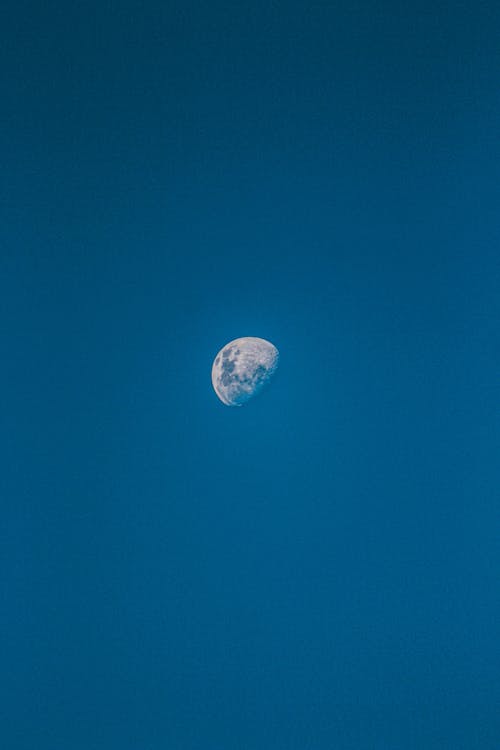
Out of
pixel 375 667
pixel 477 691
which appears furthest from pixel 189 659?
pixel 477 691

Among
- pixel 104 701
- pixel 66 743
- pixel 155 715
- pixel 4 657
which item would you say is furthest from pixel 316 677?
pixel 4 657

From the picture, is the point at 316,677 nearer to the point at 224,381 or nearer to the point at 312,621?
the point at 312,621

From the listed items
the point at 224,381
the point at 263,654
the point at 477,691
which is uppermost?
the point at 224,381

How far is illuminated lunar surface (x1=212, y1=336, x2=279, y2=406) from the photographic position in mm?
3100

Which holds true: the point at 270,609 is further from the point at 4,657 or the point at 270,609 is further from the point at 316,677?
the point at 4,657

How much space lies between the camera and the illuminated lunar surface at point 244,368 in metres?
3.10

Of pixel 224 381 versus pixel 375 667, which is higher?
pixel 224 381

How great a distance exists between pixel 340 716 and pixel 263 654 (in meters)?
0.49

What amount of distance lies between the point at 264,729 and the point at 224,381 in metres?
1.78

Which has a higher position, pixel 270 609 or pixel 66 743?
pixel 270 609

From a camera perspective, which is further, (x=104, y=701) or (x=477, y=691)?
(x=104, y=701)

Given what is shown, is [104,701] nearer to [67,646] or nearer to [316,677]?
[67,646]

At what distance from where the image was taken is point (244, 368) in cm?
309

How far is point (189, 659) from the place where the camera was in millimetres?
3270
